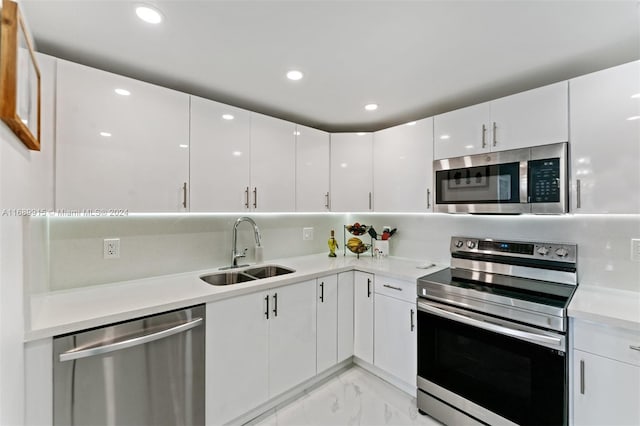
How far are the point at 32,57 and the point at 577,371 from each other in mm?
2850

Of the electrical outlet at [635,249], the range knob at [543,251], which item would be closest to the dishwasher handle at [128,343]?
the range knob at [543,251]

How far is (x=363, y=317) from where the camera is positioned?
2410 millimetres

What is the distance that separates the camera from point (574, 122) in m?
1.64

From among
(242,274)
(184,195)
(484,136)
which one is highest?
(484,136)

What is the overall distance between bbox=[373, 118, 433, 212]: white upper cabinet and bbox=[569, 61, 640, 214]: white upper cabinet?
89 centimetres

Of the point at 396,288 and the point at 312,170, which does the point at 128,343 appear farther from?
the point at 312,170

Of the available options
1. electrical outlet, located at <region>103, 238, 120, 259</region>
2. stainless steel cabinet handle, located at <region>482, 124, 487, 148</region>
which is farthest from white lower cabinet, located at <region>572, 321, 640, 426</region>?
electrical outlet, located at <region>103, 238, 120, 259</region>

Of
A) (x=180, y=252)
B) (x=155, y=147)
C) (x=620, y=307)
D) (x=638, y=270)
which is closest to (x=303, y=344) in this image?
(x=180, y=252)

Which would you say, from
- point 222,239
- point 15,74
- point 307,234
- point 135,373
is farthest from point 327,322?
point 15,74

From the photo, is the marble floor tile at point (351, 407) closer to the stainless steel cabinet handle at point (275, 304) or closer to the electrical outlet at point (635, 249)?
the stainless steel cabinet handle at point (275, 304)

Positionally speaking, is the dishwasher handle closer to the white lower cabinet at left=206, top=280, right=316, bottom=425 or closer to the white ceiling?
the white lower cabinet at left=206, top=280, right=316, bottom=425

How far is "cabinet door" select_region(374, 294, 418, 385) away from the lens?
6.81ft

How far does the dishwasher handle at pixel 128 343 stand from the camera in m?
1.24

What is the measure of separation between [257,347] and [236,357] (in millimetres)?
148
